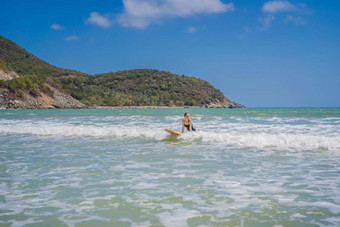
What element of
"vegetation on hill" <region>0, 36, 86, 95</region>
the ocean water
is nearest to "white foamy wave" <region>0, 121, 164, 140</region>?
the ocean water

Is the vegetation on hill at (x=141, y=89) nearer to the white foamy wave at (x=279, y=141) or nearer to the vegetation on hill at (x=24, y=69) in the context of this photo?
the vegetation on hill at (x=24, y=69)

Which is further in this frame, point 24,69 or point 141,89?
point 141,89

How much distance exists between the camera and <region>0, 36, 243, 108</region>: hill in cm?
9088

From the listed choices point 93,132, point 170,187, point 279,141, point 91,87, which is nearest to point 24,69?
point 91,87

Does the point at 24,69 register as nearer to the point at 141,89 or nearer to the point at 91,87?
the point at 91,87

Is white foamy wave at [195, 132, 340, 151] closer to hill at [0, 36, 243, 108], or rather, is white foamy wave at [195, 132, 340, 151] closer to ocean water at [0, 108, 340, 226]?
ocean water at [0, 108, 340, 226]

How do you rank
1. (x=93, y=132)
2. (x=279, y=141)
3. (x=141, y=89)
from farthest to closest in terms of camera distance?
(x=141, y=89) < (x=93, y=132) < (x=279, y=141)

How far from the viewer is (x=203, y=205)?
14.8ft

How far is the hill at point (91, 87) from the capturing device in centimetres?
9088

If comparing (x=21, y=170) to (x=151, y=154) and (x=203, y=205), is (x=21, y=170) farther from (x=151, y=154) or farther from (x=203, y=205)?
(x=203, y=205)

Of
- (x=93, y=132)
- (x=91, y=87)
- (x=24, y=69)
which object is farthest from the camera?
(x=91, y=87)

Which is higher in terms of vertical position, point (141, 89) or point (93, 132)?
point (141, 89)

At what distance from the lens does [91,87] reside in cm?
13475

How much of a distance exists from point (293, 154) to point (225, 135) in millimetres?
4265
